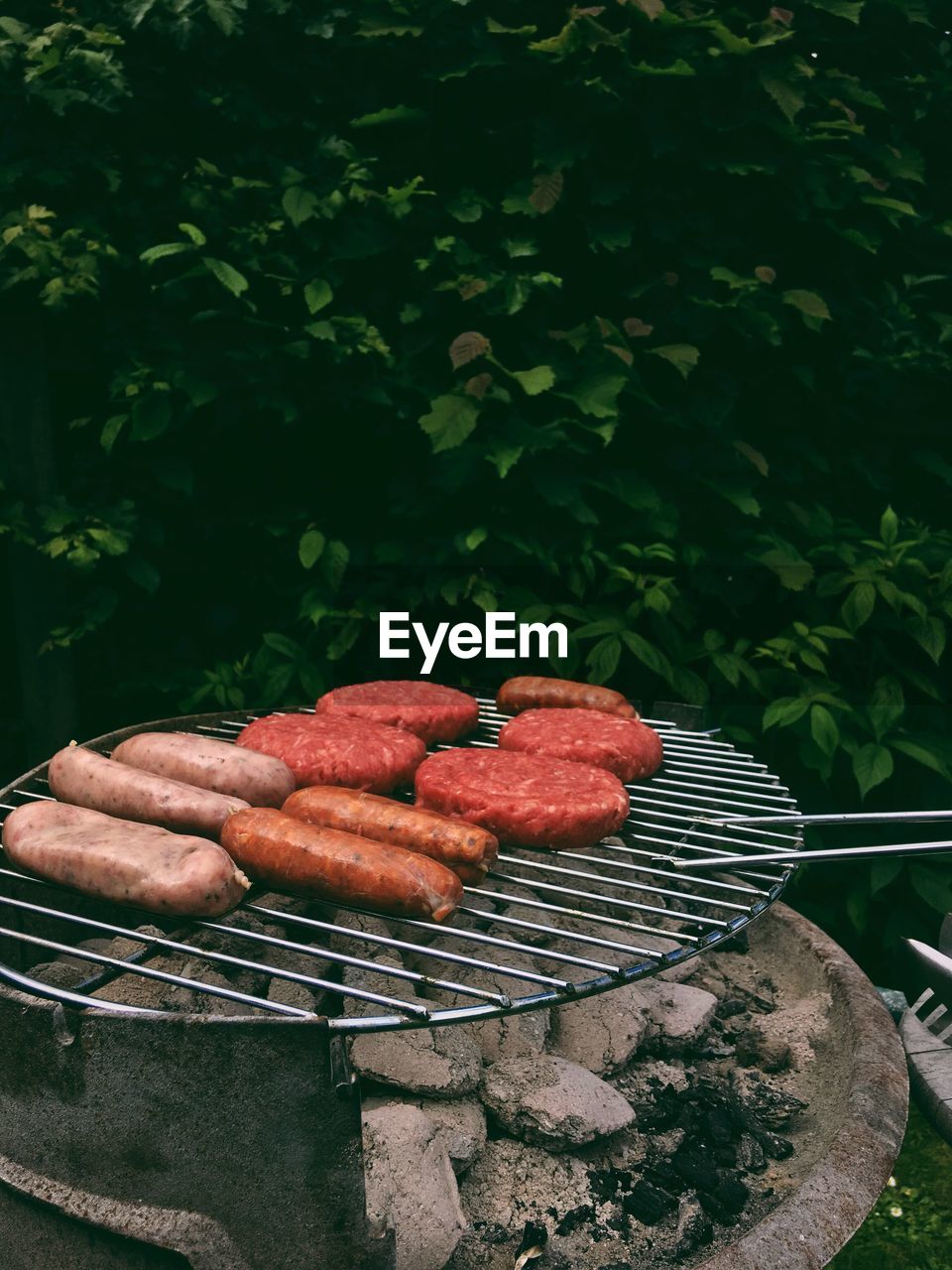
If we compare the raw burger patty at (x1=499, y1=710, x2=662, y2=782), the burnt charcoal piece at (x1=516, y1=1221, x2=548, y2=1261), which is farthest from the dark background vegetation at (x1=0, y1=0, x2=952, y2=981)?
the burnt charcoal piece at (x1=516, y1=1221, x2=548, y2=1261)

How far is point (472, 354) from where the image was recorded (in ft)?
12.3

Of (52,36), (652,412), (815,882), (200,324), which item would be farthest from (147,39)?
(815,882)

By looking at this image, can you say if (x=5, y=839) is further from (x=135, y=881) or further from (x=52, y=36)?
(x=52, y=36)

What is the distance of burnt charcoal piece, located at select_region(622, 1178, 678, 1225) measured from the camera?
2.21 metres

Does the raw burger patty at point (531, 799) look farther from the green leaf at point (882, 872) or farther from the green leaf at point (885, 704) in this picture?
the green leaf at point (882, 872)

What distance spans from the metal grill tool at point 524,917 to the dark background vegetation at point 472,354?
0.69 m

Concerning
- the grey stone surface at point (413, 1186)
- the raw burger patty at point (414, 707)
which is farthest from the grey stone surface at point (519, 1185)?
the raw burger patty at point (414, 707)

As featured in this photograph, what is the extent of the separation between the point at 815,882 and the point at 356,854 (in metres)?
2.73

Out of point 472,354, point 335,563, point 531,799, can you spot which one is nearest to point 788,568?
point 472,354

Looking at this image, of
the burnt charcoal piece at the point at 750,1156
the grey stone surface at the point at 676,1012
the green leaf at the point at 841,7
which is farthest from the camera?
the green leaf at the point at 841,7

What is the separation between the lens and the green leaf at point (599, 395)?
145 inches

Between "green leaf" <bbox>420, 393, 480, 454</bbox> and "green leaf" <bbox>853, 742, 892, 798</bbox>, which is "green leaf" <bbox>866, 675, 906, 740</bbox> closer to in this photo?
"green leaf" <bbox>853, 742, 892, 798</bbox>

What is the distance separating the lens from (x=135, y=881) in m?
2.02

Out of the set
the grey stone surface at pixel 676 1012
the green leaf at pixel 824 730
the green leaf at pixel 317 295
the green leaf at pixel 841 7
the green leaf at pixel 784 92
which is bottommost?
the grey stone surface at pixel 676 1012
